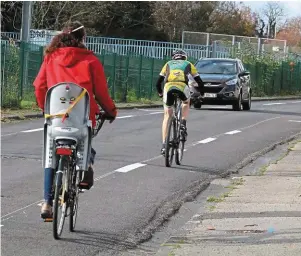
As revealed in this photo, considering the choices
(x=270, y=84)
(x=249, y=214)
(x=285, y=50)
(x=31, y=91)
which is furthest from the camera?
(x=285, y=50)

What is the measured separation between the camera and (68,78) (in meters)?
7.54

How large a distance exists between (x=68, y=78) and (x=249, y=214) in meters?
2.68

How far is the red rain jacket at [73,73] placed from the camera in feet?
24.8

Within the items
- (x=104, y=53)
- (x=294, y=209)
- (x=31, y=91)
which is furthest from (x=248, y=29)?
(x=294, y=209)

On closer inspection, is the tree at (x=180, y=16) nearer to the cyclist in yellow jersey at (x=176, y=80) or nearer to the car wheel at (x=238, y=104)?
the car wheel at (x=238, y=104)

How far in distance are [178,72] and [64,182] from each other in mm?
6022

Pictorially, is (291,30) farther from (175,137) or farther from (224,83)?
(175,137)

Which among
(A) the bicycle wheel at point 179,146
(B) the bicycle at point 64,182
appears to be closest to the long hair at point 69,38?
(B) the bicycle at point 64,182

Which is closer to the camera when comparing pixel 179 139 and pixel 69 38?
pixel 69 38

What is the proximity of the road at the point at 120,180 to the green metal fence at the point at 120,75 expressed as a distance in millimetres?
3613

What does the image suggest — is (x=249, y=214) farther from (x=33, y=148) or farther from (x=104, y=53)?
(x=104, y=53)

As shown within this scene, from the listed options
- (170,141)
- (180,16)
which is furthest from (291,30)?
(170,141)

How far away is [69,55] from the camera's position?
759 centimetres

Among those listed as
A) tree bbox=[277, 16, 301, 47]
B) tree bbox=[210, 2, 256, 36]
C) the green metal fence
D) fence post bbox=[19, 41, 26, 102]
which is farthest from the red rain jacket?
tree bbox=[277, 16, 301, 47]
